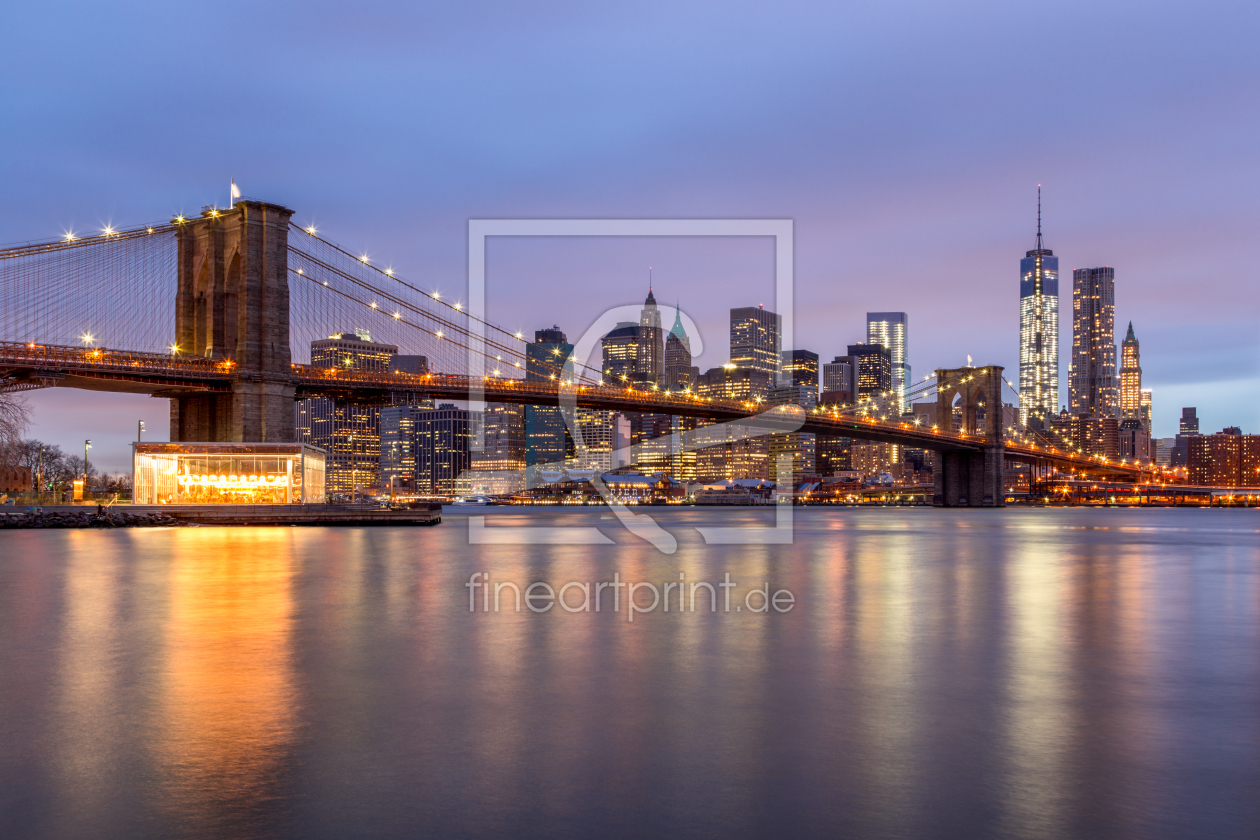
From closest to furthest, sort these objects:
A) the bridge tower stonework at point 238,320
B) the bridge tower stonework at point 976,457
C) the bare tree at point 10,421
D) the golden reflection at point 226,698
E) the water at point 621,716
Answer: the water at point 621,716
the golden reflection at point 226,698
the bare tree at point 10,421
the bridge tower stonework at point 238,320
the bridge tower stonework at point 976,457

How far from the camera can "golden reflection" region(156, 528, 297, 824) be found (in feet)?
22.1

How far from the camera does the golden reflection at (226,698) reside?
673 cm

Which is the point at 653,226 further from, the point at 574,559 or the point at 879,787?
the point at 879,787

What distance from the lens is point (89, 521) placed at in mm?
45531

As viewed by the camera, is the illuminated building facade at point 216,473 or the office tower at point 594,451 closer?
the illuminated building facade at point 216,473

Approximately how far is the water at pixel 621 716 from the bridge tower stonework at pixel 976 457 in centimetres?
9185

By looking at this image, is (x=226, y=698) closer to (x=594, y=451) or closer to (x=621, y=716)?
(x=621, y=716)

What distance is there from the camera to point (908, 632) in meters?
14.6

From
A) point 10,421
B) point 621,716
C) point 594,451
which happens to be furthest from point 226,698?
point 594,451

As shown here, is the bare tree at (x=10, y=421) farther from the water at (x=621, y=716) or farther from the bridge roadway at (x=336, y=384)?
the water at (x=621, y=716)

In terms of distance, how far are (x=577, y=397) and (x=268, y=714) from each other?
196 ft

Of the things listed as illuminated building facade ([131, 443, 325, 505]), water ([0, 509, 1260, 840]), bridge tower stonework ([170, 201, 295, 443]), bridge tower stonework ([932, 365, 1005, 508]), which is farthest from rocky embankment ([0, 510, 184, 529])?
bridge tower stonework ([932, 365, 1005, 508])

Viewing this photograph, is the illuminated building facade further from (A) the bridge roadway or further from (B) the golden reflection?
(B) the golden reflection

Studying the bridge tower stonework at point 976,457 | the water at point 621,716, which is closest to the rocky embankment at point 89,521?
the water at point 621,716
